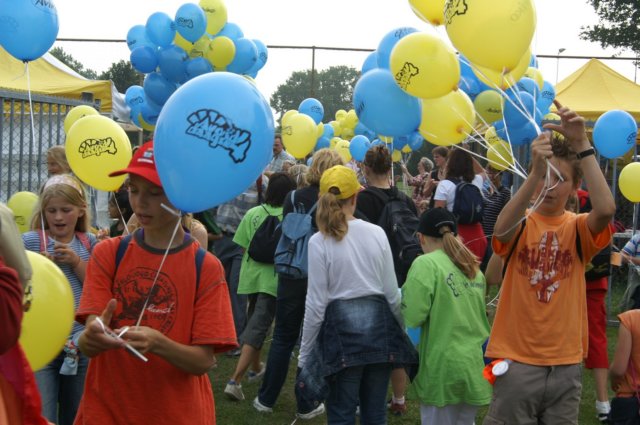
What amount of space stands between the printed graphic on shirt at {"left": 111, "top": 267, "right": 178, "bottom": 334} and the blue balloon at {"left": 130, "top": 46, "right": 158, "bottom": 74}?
771 cm

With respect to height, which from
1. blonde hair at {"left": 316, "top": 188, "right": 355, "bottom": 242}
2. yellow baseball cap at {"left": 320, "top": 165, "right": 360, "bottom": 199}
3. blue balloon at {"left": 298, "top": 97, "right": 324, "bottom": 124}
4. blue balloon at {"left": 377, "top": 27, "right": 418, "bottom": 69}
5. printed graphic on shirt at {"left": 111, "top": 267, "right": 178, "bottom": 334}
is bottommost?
printed graphic on shirt at {"left": 111, "top": 267, "right": 178, "bottom": 334}

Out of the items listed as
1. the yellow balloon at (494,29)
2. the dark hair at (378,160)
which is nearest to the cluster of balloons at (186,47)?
the dark hair at (378,160)

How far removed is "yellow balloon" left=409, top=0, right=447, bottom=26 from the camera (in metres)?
5.11

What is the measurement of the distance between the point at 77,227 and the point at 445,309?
2096 mm

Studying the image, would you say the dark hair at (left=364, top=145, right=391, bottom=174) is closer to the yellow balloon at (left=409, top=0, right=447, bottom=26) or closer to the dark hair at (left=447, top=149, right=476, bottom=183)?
the yellow balloon at (left=409, top=0, right=447, bottom=26)

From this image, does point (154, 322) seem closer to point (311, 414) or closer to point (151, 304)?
point (151, 304)

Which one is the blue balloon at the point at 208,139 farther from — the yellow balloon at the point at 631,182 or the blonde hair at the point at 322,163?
the yellow balloon at the point at 631,182

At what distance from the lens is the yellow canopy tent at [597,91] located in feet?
37.1

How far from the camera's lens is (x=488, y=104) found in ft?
21.1

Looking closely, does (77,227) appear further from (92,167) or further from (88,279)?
(88,279)

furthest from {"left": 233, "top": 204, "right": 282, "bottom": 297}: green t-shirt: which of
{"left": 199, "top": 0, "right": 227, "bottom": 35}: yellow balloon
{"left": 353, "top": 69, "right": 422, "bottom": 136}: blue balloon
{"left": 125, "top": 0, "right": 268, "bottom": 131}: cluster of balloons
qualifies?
{"left": 199, "top": 0, "right": 227, "bottom": 35}: yellow balloon

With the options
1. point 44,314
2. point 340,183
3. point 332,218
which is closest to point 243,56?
point 340,183

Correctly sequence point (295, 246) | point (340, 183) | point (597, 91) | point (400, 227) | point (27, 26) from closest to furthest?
point (340, 183) → point (27, 26) → point (295, 246) → point (400, 227) → point (597, 91)

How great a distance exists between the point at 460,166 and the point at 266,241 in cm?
224
